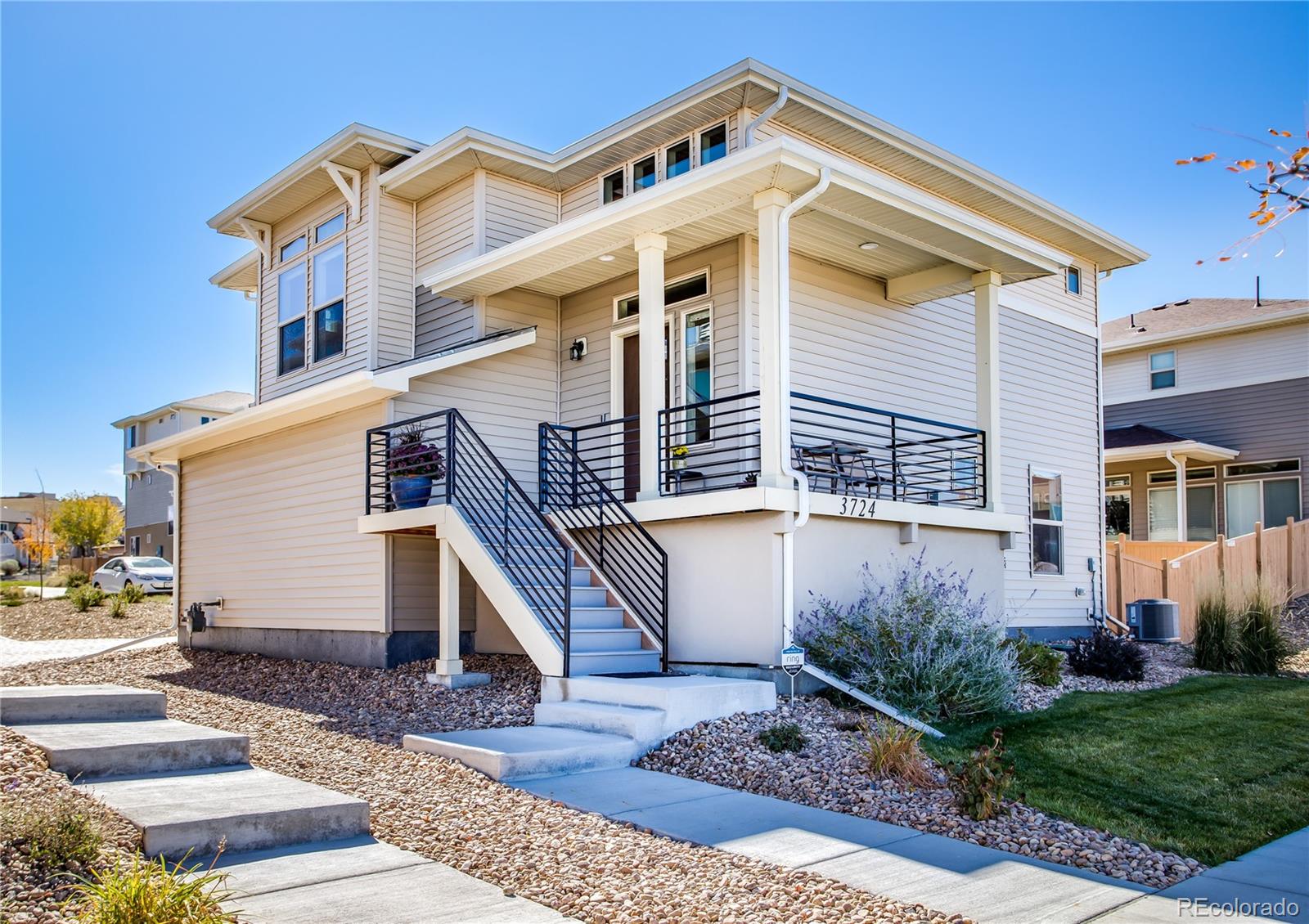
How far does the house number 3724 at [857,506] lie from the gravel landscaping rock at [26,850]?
689cm

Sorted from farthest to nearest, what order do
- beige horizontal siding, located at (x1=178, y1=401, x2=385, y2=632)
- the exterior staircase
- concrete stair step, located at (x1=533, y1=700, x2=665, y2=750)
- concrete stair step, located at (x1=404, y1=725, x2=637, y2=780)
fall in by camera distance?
beige horizontal siding, located at (x1=178, y1=401, x2=385, y2=632), concrete stair step, located at (x1=533, y1=700, x2=665, y2=750), the exterior staircase, concrete stair step, located at (x1=404, y1=725, x2=637, y2=780)

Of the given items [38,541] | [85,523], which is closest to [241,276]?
[85,523]

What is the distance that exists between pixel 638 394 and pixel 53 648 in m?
10.8

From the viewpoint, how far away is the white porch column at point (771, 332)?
9641mm

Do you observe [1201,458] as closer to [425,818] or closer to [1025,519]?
[1025,519]

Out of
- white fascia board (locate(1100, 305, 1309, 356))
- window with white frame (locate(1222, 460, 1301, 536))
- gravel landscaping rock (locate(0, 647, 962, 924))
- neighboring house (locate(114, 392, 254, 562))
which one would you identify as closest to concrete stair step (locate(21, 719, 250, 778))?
gravel landscaping rock (locate(0, 647, 962, 924))

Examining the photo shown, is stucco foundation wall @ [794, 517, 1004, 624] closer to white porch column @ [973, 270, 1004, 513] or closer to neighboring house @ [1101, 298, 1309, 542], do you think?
white porch column @ [973, 270, 1004, 513]

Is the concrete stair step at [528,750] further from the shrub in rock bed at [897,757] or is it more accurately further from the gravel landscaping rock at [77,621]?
the gravel landscaping rock at [77,621]

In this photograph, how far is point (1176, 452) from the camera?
23297 mm

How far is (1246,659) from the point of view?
42.3 ft

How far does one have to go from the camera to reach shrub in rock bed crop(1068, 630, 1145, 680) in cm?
1192

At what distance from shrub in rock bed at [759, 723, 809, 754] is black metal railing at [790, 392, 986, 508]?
3.47 meters

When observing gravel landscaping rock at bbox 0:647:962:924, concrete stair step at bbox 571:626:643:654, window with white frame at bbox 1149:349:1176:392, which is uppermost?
window with white frame at bbox 1149:349:1176:392

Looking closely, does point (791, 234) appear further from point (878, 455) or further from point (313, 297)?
point (313, 297)
